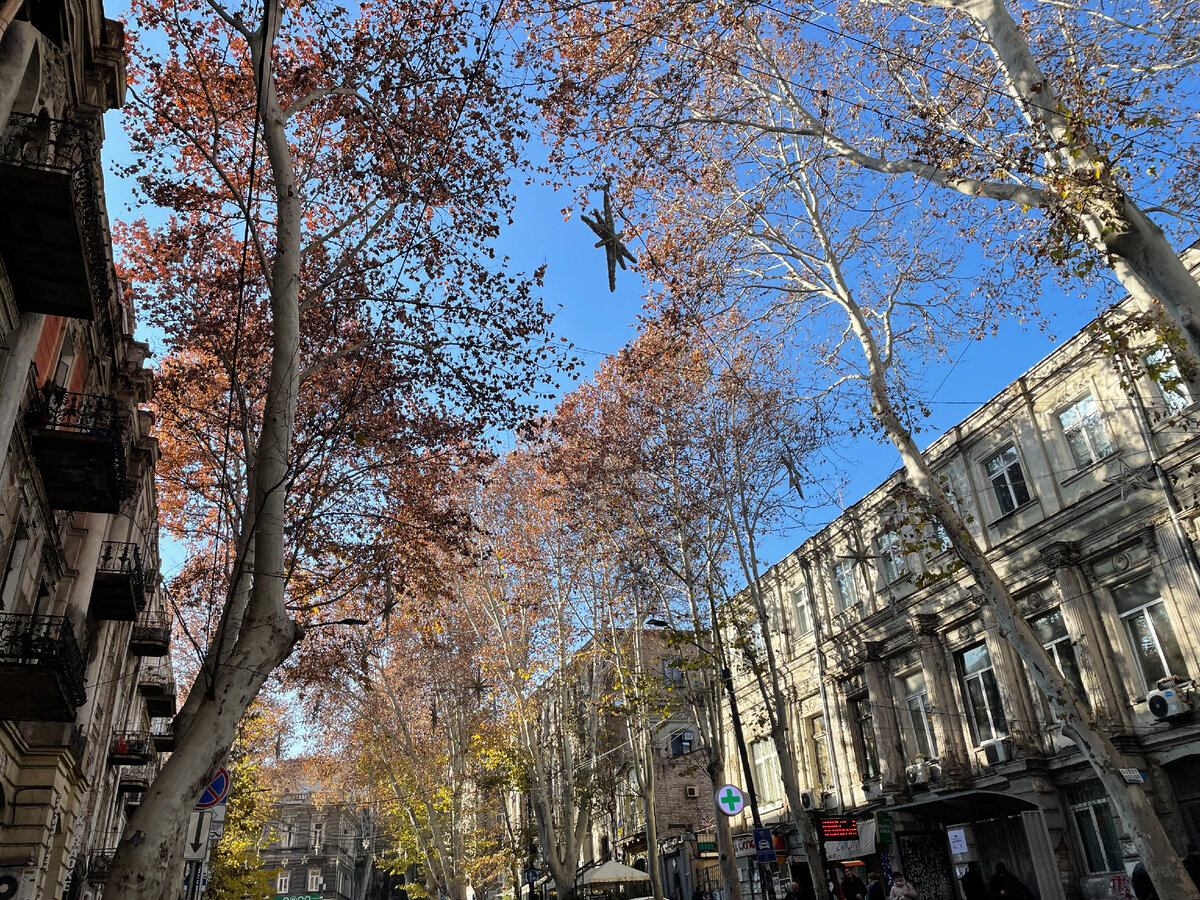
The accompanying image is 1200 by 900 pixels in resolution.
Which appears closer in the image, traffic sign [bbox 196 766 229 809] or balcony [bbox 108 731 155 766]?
traffic sign [bbox 196 766 229 809]

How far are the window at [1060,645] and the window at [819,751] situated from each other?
9.19m

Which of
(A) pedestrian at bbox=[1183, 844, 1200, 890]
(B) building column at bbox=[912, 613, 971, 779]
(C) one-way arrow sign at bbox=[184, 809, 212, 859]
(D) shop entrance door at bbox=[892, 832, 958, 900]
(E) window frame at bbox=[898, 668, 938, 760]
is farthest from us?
(E) window frame at bbox=[898, 668, 938, 760]

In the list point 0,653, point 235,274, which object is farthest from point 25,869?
point 235,274

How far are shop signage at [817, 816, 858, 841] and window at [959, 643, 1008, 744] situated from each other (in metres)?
3.43

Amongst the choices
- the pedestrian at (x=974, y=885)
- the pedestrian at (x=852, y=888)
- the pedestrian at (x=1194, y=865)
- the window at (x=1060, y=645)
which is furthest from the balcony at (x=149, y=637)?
the pedestrian at (x=1194, y=865)

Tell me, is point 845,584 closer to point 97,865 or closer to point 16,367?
point 16,367

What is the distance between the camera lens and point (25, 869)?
1259cm

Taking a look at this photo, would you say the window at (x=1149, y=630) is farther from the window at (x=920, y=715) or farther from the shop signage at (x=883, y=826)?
the shop signage at (x=883, y=826)

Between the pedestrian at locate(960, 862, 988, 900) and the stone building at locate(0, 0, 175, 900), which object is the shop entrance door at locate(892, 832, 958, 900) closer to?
the pedestrian at locate(960, 862, 988, 900)

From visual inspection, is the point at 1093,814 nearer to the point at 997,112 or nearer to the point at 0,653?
the point at 997,112

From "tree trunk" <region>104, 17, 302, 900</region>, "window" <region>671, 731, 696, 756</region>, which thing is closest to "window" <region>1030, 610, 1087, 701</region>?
"tree trunk" <region>104, 17, 302, 900</region>

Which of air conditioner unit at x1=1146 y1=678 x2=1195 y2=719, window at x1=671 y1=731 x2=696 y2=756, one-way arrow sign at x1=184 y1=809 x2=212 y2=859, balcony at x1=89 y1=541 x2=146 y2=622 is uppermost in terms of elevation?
balcony at x1=89 y1=541 x2=146 y2=622

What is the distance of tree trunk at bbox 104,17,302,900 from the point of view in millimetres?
6109

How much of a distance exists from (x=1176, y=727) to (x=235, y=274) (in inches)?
680
